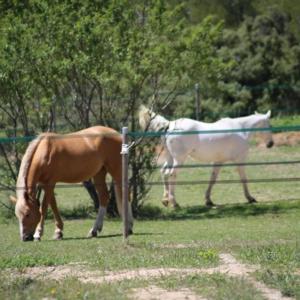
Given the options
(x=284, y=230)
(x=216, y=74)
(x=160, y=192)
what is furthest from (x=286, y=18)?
(x=284, y=230)

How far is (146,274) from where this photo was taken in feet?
26.9

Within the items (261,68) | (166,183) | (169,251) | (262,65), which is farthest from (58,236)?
(262,65)

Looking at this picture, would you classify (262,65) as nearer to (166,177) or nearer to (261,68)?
(261,68)

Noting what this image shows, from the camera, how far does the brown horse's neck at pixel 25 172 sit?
38.8ft

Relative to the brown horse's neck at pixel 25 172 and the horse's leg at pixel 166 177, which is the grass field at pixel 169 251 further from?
the brown horse's neck at pixel 25 172

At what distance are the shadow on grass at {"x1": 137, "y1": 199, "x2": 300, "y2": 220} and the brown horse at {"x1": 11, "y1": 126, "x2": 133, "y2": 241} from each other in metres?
2.29

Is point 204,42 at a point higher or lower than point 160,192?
higher

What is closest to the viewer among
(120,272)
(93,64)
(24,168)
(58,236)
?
(120,272)

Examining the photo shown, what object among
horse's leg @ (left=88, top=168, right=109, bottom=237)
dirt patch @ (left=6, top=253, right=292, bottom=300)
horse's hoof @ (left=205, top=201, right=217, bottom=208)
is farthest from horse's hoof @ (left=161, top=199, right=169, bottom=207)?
dirt patch @ (left=6, top=253, right=292, bottom=300)

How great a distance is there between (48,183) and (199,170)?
8.49 metres

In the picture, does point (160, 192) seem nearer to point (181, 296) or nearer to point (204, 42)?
point (204, 42)

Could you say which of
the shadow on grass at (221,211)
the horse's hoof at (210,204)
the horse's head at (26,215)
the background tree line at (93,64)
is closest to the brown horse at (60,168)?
the horse's head at (26,215)

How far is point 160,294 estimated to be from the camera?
7414 mm

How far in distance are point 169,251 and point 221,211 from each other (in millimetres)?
6046
